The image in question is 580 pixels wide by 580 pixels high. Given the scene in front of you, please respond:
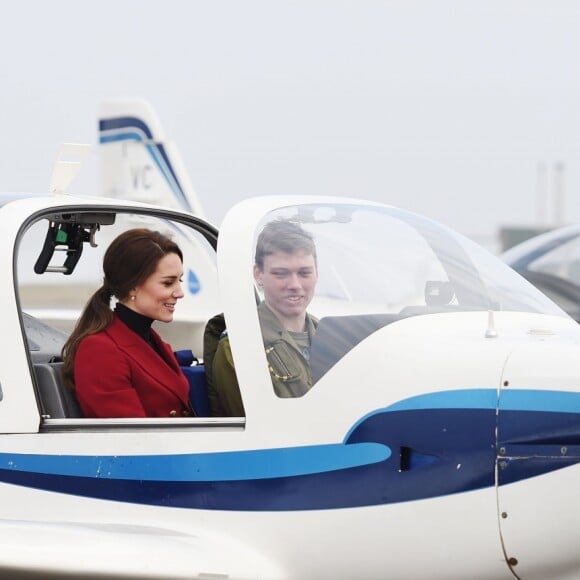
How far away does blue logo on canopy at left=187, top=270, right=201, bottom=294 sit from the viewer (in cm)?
1602

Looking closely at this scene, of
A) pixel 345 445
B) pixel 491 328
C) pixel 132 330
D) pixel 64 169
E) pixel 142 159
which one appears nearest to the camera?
pixel 345 445

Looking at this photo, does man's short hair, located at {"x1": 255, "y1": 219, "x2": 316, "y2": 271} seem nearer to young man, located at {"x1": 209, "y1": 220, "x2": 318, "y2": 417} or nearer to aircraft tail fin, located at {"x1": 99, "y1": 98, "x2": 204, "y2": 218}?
young man, located at {"x1": 209, "y1": 220, "x2": 318, "y2": 417}

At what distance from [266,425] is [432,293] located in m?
0.78

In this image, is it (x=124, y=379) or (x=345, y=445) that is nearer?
(x=345, y=445)

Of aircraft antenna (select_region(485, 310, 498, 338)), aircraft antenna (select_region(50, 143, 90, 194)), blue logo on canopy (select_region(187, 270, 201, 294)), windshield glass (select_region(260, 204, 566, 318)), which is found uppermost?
aircraft antenna (select_region(50, 143, 90, 194))

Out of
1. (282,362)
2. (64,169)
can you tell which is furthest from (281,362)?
(64,169)

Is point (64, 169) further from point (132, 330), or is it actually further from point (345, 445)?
point (345, 445)

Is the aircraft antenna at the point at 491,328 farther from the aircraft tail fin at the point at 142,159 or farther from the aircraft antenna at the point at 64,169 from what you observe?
the aircraft tail fin at the point at 142,159

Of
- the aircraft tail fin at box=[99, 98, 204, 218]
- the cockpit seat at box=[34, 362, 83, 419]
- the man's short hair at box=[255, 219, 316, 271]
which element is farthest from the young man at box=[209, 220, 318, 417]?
the aircraft tail fin at box=[99, 98, 204, 218]

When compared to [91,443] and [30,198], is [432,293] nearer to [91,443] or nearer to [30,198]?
[91,443]

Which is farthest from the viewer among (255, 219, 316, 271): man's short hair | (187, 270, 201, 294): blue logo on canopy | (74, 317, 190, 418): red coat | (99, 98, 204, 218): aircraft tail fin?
(99, 98, 204, 218): aircraft tail fin

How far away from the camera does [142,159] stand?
59.5ft

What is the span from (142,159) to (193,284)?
2.83 meters

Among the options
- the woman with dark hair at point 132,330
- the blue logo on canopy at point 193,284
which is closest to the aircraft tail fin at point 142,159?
the blue logo on canopy at point 193,284
